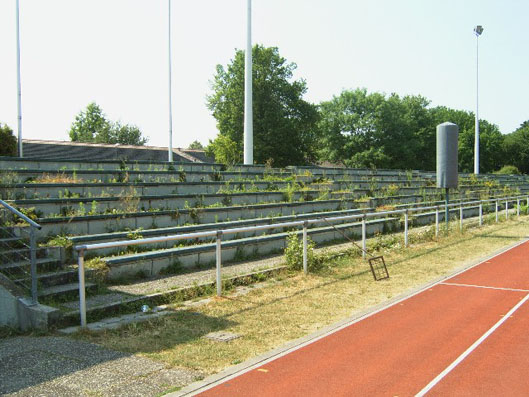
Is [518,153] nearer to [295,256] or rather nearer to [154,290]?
[295,256]

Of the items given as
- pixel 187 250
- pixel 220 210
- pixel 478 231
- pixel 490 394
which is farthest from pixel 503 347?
pixel 478 231

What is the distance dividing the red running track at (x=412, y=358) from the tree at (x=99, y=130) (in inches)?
3046

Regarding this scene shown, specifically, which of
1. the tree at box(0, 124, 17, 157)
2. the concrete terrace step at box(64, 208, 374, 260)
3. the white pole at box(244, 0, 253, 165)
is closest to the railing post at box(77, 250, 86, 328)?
the concrete terrace step at box(64, 208, 374, 260)

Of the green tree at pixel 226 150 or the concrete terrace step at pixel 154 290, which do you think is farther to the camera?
the green tree at pixel 226 150

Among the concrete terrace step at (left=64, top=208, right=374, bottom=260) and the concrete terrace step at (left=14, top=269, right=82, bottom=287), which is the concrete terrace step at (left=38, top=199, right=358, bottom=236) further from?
the concrete terrace step at (left=14, top=269, right=82, bottom=287)

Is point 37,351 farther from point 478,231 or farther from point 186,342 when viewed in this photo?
point 478,231

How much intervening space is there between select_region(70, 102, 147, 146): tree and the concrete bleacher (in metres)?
66.6

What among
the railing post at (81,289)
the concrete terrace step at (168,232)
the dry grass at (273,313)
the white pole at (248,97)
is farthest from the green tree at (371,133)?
the railing post at (81,289)

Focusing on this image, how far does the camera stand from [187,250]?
35.4 feet

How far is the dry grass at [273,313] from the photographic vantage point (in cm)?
611

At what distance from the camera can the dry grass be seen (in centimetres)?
611

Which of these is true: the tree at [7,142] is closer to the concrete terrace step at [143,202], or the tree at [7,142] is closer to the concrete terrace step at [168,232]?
the concrete terrace step at [143,202]

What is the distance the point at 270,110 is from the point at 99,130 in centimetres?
4087

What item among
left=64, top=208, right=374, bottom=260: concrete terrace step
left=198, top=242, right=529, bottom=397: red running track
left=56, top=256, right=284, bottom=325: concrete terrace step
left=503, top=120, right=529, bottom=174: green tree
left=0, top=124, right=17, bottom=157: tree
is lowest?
left=198, top=242, right=529, bottom=397: red running track
